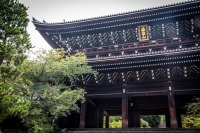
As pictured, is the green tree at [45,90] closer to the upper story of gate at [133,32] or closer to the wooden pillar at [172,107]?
the upper story of gate at [133,32]

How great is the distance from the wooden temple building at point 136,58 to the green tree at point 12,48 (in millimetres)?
5374

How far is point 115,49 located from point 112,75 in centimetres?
297

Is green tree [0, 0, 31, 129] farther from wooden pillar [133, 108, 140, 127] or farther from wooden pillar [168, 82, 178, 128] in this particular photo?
wooden pillar [133, 108, 140, 127]

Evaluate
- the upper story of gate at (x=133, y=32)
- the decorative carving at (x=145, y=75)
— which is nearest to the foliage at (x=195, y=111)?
the decorative carving at (x=145, y=75)

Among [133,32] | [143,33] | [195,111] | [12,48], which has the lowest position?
[195,111]

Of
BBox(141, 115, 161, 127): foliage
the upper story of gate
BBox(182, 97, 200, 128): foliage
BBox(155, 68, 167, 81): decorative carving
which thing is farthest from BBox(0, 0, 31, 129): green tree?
BBox(141, 115, 161, 127): foliage

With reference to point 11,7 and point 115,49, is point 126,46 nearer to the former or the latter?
point 115,49

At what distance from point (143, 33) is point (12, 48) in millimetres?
10049

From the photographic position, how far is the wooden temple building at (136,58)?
441 inches

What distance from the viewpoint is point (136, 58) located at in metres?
11.3

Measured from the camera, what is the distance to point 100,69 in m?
12.2

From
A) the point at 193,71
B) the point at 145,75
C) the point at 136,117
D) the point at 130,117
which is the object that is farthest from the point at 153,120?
the point at 193,71

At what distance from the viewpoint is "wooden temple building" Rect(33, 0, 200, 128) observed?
36.8 ft

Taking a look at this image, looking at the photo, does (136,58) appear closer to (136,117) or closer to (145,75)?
(145,75)
